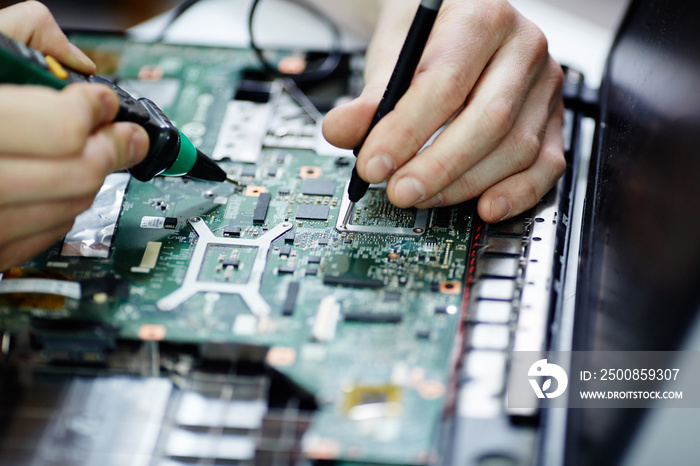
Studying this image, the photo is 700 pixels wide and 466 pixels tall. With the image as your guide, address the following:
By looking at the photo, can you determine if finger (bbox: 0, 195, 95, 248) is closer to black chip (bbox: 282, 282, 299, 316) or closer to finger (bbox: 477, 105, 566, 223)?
black chip (bbox: 282, 282, 299, 316)

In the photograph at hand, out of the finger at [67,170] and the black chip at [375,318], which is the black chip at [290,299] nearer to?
the black chip at [375,318]

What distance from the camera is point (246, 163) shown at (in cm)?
170

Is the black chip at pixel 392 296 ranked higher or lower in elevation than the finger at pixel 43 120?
lower

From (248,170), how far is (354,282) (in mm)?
504

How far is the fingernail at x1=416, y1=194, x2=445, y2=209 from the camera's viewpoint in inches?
58.0

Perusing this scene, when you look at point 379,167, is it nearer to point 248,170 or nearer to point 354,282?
point 354,282

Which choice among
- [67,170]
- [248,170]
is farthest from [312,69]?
[67,170]

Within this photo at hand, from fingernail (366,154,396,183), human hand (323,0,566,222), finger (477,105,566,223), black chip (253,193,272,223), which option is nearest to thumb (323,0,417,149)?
human hand (323,0,566,222)

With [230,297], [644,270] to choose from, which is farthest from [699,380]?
[230,297]

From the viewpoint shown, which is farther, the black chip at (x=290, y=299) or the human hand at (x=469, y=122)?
the human hand at (x=469, y=122)

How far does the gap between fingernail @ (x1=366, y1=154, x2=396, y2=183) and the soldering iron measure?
0.42 m

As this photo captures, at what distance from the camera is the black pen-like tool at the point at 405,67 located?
1322mm

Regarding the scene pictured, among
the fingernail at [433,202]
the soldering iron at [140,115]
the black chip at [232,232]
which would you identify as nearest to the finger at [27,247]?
the soldering iron at [140,115]

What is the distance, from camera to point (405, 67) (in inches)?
54.8
